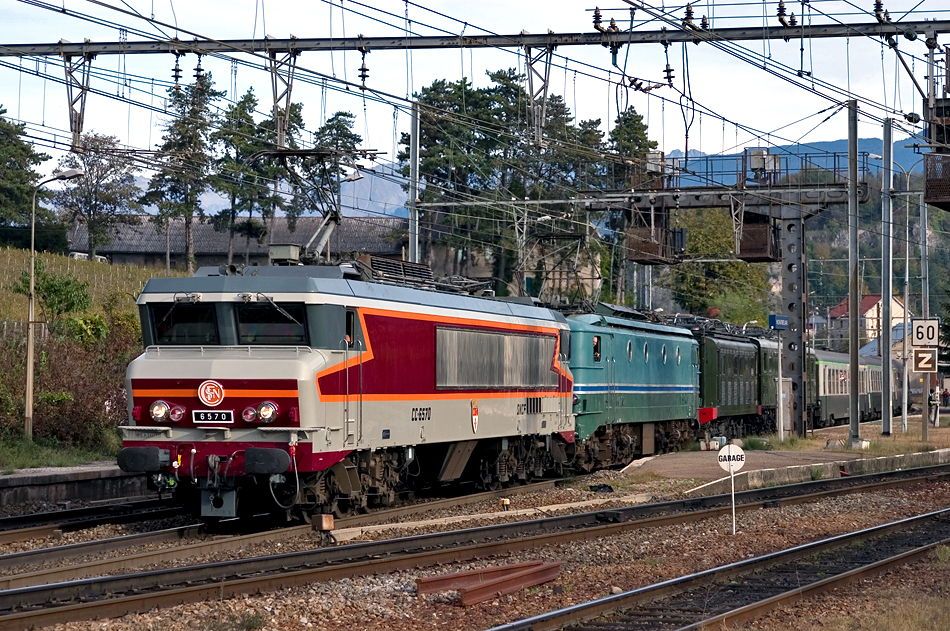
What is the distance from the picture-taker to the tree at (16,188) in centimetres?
6894

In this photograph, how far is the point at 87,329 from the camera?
1364 inches

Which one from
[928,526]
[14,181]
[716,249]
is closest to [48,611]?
[928,526]

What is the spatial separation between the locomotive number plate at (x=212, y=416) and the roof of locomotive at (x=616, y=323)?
11.9 metres

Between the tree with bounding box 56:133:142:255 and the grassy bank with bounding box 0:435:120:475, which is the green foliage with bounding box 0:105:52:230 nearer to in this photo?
the tree with bounding box 56:133:142:255

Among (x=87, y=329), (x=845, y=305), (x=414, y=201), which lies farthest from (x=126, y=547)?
(x=845, y=305)

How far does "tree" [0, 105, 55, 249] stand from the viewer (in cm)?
6894

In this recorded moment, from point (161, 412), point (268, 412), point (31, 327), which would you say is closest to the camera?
point (268, 412)

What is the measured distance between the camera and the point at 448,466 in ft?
68.1

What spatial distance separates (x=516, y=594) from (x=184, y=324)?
696 centimetres

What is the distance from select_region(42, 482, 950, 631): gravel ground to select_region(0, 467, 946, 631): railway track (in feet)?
0.73

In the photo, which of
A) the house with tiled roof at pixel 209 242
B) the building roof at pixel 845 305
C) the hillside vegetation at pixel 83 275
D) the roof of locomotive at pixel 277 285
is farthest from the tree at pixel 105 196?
the building roof at pixel 845 305

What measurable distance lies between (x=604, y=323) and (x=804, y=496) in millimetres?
7373

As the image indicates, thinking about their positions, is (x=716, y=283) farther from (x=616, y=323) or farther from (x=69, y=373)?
(x=69, y=373)

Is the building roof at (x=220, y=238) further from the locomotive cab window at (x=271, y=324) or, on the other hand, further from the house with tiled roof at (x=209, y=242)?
the locomotive cab window at (x=271, y=324)
